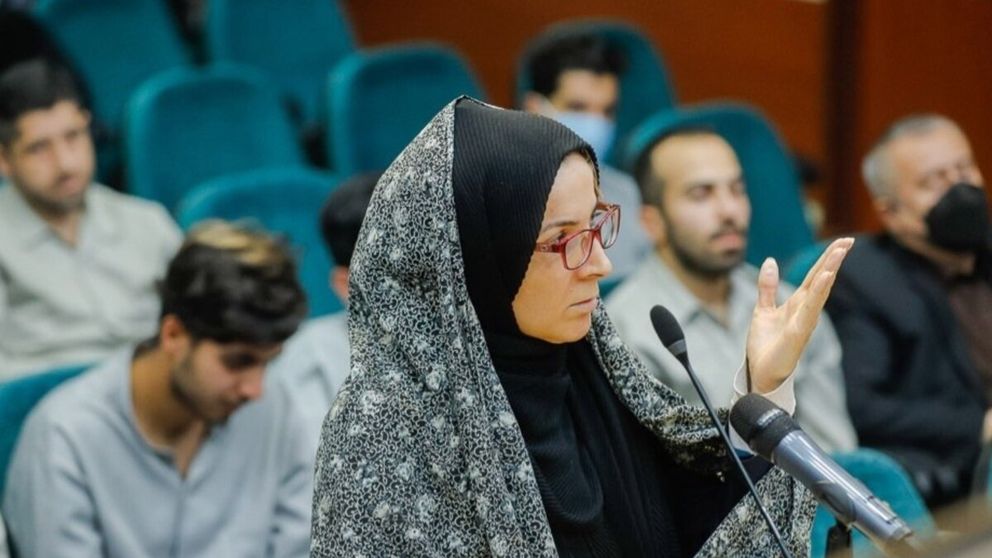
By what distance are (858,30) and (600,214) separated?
2.76m

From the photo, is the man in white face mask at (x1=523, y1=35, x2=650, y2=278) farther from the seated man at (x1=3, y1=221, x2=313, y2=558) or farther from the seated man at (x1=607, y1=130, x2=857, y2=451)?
the seated man at (x1=3, y1=221, x2=313, y2=558)

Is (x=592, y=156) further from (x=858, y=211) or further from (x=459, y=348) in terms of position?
(x=858, y=211)

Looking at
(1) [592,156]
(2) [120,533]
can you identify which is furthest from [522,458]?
(2) [120,533]

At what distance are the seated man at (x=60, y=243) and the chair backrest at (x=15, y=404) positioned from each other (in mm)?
608

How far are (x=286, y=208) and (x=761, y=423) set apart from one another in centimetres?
182

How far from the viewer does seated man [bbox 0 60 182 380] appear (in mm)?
2656

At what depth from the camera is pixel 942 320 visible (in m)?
2.64

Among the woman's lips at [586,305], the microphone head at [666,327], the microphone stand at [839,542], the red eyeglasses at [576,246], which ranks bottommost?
the microphone stand at [839,542]

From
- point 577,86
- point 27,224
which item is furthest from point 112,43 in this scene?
point 577,86

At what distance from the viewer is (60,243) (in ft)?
8.98

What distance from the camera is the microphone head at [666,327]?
48.9 inches

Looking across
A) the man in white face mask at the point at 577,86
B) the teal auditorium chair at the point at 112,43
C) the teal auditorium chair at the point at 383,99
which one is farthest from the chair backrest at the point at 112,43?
the man in white face mask at the point at 577,86

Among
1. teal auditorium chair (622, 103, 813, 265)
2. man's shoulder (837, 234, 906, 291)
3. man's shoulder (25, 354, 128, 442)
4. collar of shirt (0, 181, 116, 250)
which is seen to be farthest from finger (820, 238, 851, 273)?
teal auditorium chair (622, 103, 813, 265)

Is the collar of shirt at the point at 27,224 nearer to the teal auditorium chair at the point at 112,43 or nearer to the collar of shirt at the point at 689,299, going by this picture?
the teal auditorium chair at the point at 112,43
